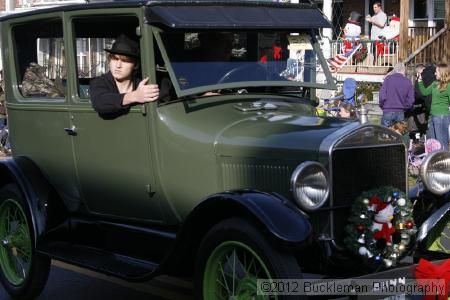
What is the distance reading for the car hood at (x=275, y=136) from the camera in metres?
4.52

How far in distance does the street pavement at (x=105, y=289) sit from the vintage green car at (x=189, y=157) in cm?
32

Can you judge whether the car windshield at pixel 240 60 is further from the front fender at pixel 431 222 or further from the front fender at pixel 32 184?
the front fender at pixel 32 184

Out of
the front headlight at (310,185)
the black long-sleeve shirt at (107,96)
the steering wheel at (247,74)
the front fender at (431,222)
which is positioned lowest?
the front fender at (431,222)

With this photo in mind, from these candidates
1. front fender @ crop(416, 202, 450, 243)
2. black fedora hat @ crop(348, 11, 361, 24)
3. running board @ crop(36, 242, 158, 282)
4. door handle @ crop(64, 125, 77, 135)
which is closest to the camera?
front fender @ crop(416, 202, 450, 243)

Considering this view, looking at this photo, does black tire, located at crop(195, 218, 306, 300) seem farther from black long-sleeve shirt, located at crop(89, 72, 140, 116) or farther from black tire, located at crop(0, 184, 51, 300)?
black tire, located at crop(0, 184, 51, 300)

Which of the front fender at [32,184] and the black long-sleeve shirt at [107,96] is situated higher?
the black long-sleeve shirt at [107,96]

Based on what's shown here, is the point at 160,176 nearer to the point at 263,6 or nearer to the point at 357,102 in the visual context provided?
the point at 263,6

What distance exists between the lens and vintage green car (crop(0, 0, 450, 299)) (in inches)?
173

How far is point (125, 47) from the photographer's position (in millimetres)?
5344

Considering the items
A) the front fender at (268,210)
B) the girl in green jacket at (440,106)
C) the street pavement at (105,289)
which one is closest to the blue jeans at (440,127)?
the girl in green jacket at (440,106)

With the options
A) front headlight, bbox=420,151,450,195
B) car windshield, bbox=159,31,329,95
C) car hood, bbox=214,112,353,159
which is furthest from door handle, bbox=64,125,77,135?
front headlight, bbox=420,151,450,195

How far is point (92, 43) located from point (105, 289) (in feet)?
6.39

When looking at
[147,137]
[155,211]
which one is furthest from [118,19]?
[155,211]

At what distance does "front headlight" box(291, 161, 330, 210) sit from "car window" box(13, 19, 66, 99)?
89.5 inches
